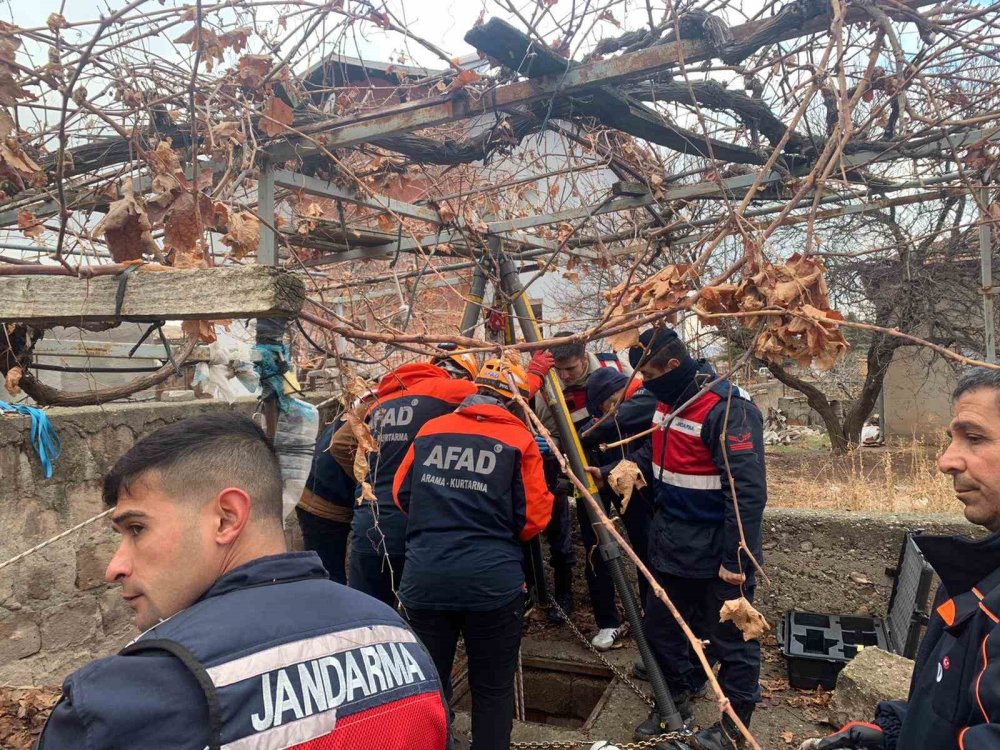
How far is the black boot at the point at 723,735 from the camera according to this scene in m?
3.64

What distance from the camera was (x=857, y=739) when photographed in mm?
2135

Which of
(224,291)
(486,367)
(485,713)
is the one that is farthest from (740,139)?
(224,291)

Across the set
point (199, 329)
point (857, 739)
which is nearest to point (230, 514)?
point (199, 329)

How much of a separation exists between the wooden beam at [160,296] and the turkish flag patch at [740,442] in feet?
8.65

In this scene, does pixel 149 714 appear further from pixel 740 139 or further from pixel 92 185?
pixel 740 139

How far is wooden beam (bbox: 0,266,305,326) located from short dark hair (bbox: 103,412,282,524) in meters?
0.26

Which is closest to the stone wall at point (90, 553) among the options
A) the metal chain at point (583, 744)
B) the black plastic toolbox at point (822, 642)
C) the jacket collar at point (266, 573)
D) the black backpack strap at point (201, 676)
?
the black plastic toolbox at point (822, 642)

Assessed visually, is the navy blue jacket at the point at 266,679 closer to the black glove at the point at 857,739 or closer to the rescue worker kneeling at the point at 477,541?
the black glove at the point at 857,739

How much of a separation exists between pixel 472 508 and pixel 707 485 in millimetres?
1298

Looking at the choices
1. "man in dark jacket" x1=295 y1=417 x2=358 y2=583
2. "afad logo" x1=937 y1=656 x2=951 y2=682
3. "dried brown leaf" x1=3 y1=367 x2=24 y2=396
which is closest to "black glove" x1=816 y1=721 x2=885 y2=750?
"afad logo" x1=937 y1=656 x2=951 y2=682

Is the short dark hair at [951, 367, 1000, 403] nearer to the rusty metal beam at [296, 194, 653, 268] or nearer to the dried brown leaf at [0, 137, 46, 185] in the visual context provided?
the rusty metal beam at [296, 194, 653, 268]

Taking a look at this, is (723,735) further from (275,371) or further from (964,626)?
(275,371)

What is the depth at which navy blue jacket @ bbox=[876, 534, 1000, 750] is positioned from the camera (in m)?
1.49

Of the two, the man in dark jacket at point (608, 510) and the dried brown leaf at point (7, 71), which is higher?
the dried brown leaf at point (7, 71)
